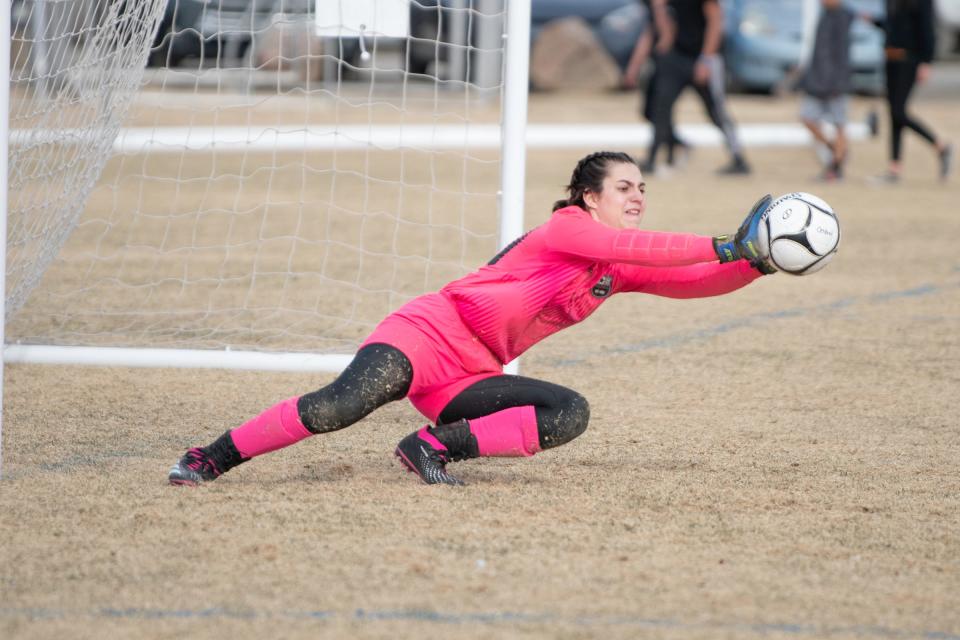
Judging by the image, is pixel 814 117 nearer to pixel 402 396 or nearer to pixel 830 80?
pixel 830 80

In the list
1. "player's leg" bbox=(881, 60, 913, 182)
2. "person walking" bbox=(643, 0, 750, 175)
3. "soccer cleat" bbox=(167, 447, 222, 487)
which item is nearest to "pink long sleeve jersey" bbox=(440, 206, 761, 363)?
"soccer cleat" bbox=(167, 447, 222, 487)

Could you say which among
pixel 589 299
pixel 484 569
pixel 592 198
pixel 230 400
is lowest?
pixel 230 400

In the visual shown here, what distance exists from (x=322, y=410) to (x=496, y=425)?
57 centimetres

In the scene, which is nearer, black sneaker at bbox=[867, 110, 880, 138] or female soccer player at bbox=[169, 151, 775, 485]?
female soccer player at bbox=[169, 151, 775, 485]

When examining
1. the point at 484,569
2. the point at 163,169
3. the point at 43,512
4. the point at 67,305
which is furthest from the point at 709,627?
the point at 163,169

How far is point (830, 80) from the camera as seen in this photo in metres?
12.9

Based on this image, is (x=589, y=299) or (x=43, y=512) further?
(x=589, y=299)

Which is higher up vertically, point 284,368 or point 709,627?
point 709,627

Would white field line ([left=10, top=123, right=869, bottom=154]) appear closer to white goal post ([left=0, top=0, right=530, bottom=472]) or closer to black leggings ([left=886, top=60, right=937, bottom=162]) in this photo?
white goal post ([left=0, top=0, right=530, bottom=472])

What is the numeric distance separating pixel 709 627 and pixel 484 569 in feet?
2.17

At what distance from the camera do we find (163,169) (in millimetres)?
12727

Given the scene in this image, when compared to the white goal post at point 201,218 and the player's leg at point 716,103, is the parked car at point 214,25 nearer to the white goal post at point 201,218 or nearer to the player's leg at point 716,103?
the white goal post at point 201,218

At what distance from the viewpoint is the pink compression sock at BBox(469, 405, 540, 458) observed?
4.28 meters

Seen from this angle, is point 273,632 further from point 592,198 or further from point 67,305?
point 67,305
